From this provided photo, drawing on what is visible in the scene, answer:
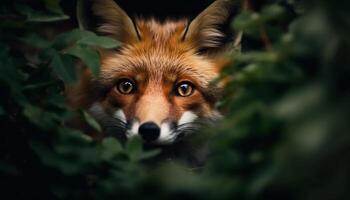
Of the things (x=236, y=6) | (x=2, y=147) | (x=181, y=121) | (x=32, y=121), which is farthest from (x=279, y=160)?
(x=236, y=6)

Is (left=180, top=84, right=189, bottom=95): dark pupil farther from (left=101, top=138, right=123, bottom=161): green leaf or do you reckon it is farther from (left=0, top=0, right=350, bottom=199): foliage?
(left=101, top=138, right=123, bottom=161): green leaf

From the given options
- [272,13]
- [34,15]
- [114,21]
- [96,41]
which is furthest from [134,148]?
[114,21]

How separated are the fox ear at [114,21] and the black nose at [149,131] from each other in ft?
2.30

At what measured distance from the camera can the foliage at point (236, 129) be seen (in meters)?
1.64

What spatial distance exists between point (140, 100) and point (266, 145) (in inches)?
69.9

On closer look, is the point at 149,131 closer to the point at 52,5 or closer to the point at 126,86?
the point at 126,86

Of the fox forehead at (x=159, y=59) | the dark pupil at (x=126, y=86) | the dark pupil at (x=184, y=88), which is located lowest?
the dark pupil at (x=184, y=88)

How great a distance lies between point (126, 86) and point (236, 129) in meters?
1.88

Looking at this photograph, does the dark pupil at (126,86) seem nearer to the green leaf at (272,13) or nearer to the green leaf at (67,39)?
the green leaf at (67,39)

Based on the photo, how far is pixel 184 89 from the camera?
378cm

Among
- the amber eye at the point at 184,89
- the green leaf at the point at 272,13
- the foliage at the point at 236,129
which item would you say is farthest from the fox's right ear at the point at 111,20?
the green leaf at the point at 272,13

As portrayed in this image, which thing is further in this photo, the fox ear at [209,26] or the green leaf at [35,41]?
the fox ear at [209,26]

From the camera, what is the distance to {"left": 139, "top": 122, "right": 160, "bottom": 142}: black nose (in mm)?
3465

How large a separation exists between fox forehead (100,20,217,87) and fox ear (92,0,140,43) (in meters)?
0.05
